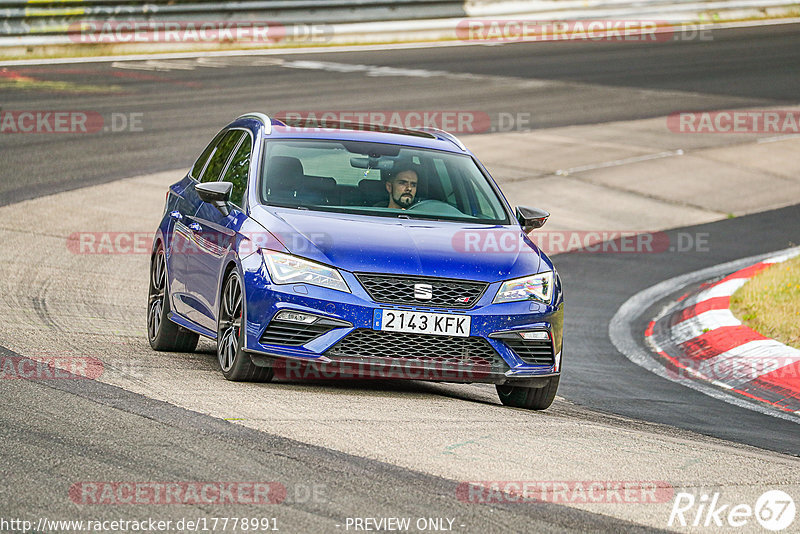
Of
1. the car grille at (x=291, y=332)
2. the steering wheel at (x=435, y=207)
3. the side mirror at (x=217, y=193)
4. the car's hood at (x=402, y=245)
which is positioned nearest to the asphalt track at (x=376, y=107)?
the car grille at (x=291, y=332)

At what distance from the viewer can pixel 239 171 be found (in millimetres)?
8836

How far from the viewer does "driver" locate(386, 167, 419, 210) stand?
8.58 metres

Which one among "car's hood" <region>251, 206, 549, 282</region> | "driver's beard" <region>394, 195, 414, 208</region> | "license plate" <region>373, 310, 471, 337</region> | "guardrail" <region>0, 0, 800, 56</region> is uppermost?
"guardrail" <region>0, 0, 800, 56</region>

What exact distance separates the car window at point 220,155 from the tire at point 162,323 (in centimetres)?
64

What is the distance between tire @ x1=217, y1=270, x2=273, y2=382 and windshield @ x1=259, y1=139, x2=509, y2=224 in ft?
2.21

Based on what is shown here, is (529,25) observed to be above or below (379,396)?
above

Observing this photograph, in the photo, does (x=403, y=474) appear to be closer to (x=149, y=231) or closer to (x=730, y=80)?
(x=149, y=231)

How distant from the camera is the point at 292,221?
26.1ft

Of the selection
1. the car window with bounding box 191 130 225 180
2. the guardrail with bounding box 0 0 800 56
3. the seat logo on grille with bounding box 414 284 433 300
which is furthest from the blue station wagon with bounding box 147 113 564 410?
the guardrail with bounding box 0 0 800 56

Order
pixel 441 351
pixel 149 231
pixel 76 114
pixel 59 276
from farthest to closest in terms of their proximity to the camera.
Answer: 1. pixel 76 114
2. pixel 149 231
3. pixel 59 276
4. pixel 441 351

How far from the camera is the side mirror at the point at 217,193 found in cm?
841

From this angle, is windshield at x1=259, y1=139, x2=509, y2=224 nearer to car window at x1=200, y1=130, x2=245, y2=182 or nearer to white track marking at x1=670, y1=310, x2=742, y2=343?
car window at x1=200, y1=130, x2=245, y2=182

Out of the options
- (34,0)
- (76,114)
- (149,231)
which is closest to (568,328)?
(149,231)

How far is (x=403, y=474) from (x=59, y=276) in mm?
6791
